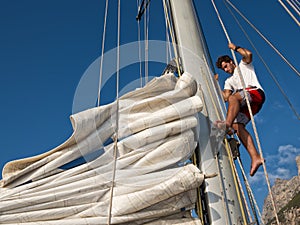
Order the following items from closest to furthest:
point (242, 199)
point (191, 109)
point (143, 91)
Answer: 1. point (242, 199)
2. point (191, 109)
3. point (143, 91)

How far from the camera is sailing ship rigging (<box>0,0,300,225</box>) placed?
2.82 meters

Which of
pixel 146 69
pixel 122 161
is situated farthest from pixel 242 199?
pixel 146 69

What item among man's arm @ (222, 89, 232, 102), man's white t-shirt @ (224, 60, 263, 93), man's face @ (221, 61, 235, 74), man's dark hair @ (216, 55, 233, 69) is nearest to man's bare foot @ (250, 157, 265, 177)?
man's white t-shirt @ (224, 60, 263, 93)

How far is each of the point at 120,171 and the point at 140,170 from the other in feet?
0.54

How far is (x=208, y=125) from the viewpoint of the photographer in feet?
10.8

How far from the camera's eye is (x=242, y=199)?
2957 mm

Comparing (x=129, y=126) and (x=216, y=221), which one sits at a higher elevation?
(x=129, y=126)

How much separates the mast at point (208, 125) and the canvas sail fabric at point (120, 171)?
14cm

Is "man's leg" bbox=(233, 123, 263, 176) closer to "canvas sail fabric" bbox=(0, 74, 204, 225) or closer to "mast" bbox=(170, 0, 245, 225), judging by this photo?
"mast" bbox=(170, 0, 245, 225)

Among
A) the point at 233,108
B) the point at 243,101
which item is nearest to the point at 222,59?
the point at 243,101

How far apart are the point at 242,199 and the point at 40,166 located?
1.73m

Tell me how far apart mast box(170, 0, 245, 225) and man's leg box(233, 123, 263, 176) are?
0.58ft

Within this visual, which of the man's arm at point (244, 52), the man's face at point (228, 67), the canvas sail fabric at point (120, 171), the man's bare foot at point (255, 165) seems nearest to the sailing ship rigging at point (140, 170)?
the canvas sail fabric at point (120, 171)

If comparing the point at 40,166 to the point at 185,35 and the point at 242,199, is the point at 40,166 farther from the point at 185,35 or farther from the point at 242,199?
the point at 185,35
